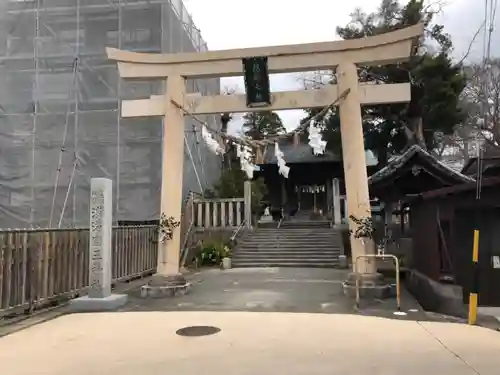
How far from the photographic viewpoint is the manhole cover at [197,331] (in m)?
6.62

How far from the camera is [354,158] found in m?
10.1

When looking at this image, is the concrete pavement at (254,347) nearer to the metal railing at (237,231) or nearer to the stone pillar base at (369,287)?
the stone pillar base at (369,287)

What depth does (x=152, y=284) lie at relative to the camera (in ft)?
33.6

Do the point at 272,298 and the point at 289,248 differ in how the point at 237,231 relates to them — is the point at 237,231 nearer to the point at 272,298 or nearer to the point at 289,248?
the point at 289,248

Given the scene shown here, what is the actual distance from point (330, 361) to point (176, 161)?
650cm

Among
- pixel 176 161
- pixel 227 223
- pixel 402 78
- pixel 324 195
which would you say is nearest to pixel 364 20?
pixel 402 78

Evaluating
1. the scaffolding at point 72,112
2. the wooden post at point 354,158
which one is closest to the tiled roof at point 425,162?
the wooden post at point 354,158

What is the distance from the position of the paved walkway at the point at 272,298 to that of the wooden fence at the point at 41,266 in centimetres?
127

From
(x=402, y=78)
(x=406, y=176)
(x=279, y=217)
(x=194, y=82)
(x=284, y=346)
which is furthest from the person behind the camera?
(x=279, y=217)

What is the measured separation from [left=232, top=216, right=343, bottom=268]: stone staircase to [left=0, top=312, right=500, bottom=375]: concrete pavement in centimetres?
931

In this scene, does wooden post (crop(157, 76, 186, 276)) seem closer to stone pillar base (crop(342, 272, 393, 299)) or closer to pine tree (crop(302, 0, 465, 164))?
stone pillar base (crop(342, 272, 393, 299))

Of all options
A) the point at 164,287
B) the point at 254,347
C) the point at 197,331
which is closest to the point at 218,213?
the point at 164,287

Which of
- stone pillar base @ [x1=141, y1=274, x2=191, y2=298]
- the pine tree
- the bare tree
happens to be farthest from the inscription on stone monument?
the bare tree

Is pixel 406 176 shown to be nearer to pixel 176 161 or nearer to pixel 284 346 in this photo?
A: pixel 176 161
